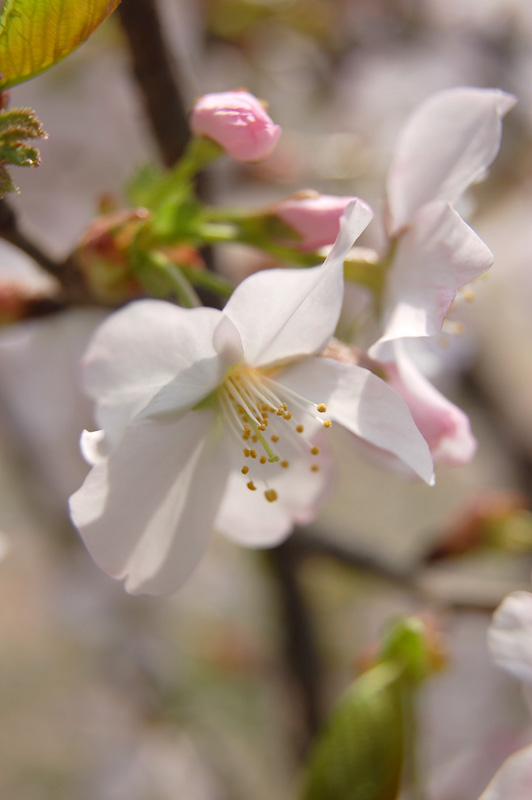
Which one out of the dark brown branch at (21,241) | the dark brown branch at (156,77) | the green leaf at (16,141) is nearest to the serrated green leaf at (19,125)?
the green leaf at (16,141)

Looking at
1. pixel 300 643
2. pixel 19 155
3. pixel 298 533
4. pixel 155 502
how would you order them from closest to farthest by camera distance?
pixel 19 155 → pixel 155 502 → pixel 298 533 → pixel 300 643

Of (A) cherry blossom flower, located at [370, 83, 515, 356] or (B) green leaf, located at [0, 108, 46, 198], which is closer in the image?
(B) green leaf, located at [0, 108, 46, 198]

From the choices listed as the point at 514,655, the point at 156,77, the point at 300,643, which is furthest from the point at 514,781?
the point at 300,643

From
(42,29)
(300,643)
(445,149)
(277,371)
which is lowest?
(300,643)

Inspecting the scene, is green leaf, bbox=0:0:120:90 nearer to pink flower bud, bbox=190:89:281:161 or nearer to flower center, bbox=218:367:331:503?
pink flower bud, bbox=190:89:281:161

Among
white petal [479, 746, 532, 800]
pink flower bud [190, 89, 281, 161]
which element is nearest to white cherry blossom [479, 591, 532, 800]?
white petal [479, 746, 532, 800]

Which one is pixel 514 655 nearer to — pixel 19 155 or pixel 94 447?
pixel 94 447

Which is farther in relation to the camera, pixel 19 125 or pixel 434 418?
pixel 434 418
